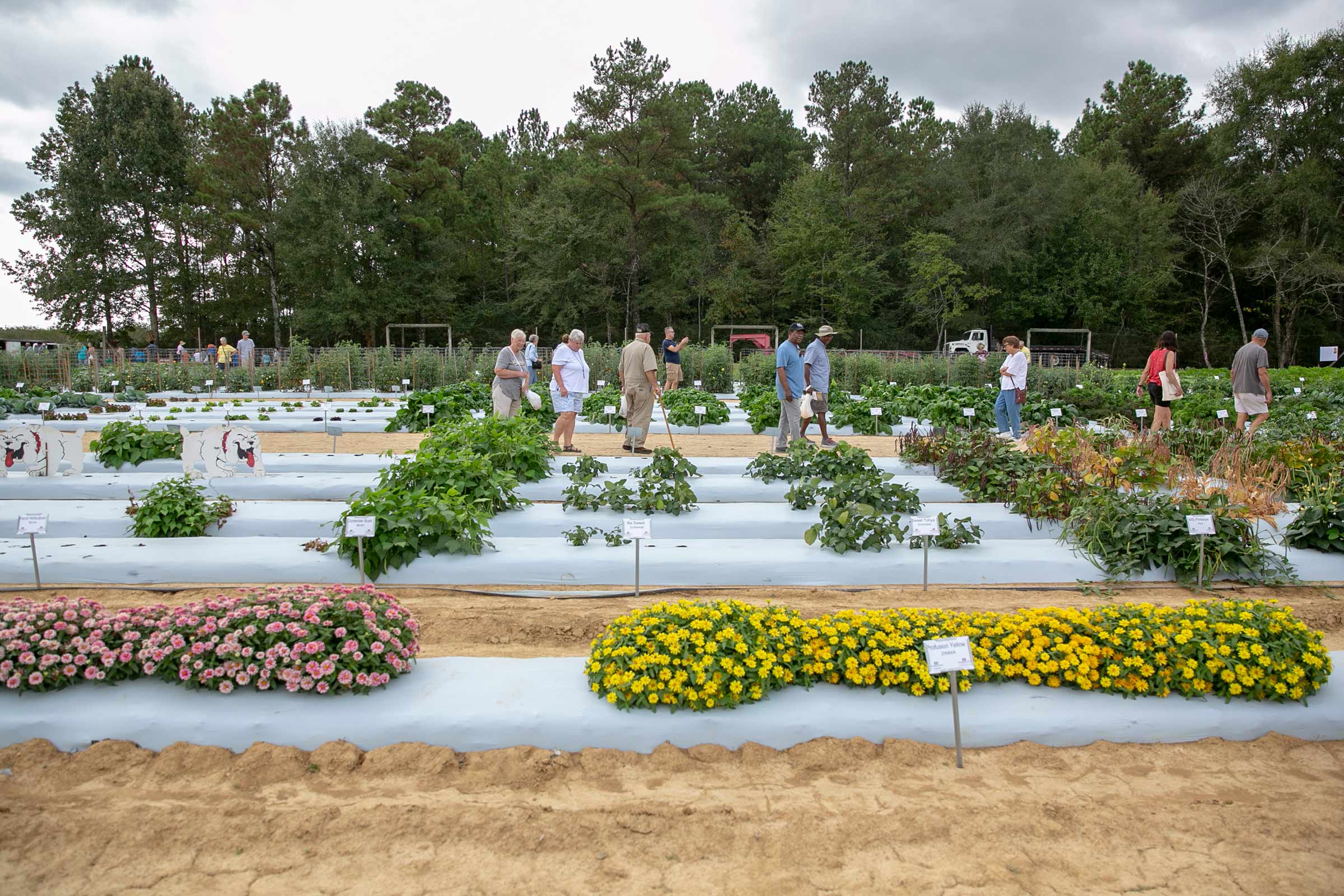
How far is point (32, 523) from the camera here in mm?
4453

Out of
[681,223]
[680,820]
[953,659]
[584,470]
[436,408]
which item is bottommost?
[680,820]

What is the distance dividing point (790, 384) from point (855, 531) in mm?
3283

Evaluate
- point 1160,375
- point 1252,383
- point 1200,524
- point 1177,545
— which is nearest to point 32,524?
point 1200,524

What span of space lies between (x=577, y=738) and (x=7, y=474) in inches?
269

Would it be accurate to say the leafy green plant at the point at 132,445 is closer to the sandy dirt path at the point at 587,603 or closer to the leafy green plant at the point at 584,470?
the sandy dirt path at the point at 587,603

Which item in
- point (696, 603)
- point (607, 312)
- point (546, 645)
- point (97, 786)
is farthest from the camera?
point (607, 312)

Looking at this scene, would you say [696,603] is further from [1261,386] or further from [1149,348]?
[1149,348]

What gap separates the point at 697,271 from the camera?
32250mm

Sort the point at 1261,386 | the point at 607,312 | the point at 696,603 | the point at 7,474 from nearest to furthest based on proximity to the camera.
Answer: the point at 696,603 < the point at 7,474 < the point at 1261,386 < the point at 607,312

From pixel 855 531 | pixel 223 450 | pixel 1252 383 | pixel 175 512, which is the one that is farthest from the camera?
pixel 1252 383

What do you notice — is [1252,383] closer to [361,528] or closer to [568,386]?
[568,386]

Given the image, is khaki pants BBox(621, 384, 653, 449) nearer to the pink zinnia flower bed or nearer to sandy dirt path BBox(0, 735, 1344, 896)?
the pink zinnia flower bed

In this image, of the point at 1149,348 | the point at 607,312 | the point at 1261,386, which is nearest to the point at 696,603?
the point at 1261,386

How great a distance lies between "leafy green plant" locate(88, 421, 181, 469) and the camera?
7305 mm
